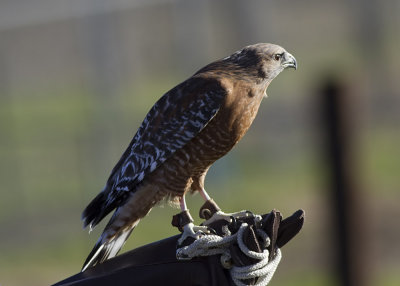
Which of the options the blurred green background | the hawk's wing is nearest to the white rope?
the hawk's wing

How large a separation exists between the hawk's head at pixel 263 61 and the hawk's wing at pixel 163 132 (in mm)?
201

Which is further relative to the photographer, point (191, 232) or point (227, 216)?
point (227, 216)

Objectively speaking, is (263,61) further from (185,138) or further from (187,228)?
(187,228)

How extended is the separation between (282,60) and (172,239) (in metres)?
1.34

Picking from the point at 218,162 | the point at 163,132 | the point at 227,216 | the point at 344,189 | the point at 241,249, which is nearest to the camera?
the point at 241,249

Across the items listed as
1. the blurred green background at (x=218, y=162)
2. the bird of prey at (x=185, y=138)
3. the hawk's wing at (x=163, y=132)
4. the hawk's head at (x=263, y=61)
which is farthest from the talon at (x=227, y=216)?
the blurred green background at (x=218, y=162)

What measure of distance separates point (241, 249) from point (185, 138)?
125 cm

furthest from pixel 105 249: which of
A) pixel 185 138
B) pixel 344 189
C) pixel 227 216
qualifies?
pixel 344 189

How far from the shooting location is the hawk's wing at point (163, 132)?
179 inches

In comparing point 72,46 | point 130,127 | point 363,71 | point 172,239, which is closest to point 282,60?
point 172,239

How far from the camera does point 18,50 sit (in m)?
45.8

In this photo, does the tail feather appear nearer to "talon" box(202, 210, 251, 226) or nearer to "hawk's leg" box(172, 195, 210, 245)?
"hawk's leg" box(172, 195, 210, 245)

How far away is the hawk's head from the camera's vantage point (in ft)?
15.0

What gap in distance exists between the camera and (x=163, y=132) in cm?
480
